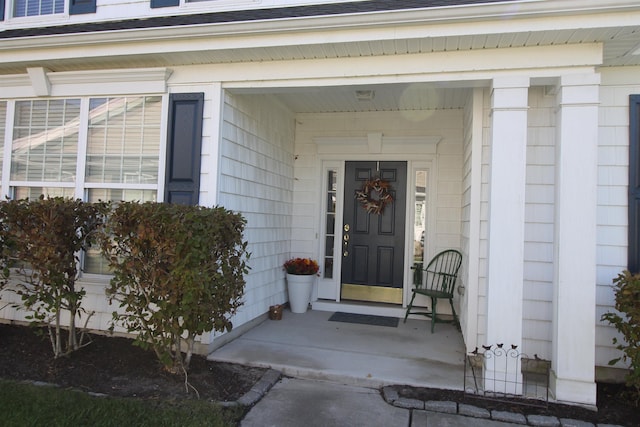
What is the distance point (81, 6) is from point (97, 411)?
378 cm

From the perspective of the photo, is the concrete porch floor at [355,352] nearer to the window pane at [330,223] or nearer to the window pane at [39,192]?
the window pane at [330,223]

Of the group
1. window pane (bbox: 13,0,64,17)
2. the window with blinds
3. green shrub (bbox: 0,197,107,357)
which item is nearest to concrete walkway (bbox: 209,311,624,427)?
green shrub (bbox: 0,197,107,357)

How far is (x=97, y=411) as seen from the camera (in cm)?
261

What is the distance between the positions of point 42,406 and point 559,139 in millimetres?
3860

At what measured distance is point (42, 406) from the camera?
264 cm

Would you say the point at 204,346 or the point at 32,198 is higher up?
the point at 32,198

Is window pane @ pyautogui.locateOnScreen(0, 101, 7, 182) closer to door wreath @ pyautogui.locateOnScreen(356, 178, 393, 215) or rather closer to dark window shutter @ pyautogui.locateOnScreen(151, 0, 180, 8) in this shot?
dark window shutter @ pyautogui.locateOnScreen(151, 0, 180, 8)

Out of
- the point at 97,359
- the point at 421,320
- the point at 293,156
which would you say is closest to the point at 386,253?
the point at 421,320

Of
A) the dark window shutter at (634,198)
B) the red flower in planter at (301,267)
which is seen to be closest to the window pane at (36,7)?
the red flower in planter at (301,267)

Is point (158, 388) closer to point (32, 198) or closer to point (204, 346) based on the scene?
point (204, 346)

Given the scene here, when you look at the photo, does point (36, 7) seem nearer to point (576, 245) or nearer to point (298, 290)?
point (298, 290)

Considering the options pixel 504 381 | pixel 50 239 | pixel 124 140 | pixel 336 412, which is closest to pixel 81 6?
pixel 124 140

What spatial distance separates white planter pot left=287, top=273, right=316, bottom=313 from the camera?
515 centimetres

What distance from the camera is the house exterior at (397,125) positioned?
2.95 metres
